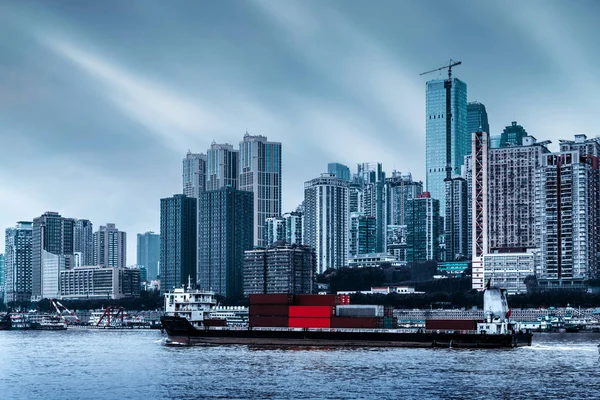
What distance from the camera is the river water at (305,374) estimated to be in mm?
69062

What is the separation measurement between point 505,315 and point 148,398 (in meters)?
61.3

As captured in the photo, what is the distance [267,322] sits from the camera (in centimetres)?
12250

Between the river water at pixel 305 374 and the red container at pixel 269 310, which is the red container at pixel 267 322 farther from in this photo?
the river water at pixel 305 374

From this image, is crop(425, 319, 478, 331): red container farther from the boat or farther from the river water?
the river water

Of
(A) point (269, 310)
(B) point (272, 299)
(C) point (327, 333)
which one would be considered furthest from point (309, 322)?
(B) point (272, 299)

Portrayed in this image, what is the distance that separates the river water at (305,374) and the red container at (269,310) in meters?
9.09

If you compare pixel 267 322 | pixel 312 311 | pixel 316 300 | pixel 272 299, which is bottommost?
pixel 267 322

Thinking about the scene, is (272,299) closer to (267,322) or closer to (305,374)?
(267,322)

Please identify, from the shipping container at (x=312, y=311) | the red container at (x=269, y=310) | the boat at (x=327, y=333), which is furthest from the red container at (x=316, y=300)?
the red container at (x=269, y=310)

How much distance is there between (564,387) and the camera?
238 ft

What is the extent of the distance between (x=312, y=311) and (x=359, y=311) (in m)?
6.61

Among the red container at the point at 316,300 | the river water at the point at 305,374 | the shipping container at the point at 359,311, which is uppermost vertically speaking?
the red container at the point at 316,300

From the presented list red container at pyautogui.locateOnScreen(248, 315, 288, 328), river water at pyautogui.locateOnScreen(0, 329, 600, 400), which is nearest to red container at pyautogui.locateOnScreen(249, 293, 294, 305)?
red container at pyautogui.locateOnScreen(248, 315, 288, 328)

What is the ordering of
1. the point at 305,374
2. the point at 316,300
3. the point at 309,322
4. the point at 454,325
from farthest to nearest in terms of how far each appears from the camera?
the point at 316,300
the point at 309,322
the point at 454,325
the point at 305,374
